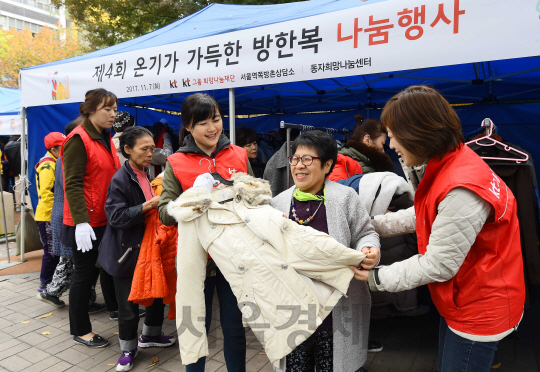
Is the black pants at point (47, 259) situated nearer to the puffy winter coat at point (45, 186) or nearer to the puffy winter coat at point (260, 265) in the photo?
the puffy winter coat at point (45, 186)

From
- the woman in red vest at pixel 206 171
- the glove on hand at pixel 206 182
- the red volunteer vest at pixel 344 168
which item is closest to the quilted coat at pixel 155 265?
the woman in red vest at pixel 206 171

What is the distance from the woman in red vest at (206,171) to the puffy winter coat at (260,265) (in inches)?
8.6

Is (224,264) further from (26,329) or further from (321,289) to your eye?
(26,329)

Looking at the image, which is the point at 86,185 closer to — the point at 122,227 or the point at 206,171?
the point at 122,227

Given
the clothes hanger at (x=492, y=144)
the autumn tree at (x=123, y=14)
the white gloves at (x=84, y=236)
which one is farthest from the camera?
the autumn tree at (x=123, y=14)

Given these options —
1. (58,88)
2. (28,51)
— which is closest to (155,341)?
(58,88)

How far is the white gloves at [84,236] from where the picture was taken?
8.96 ft

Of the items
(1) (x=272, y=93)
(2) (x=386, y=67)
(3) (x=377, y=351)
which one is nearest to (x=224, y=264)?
(2) (x=386, y=67)

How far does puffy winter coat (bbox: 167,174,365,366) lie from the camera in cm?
169

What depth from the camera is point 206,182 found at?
1.86 m

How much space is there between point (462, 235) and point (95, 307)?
12.6 ft

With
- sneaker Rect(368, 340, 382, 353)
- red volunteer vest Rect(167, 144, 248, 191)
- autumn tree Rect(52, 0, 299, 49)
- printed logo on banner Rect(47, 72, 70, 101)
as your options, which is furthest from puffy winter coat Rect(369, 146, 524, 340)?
autumn tree Rect(52, 0, 299, 49)

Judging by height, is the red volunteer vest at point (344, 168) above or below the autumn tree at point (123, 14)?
below

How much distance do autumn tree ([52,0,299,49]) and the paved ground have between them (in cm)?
849
